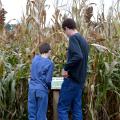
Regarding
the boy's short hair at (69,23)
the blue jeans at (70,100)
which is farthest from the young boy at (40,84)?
the boy's short hair at (69,23)

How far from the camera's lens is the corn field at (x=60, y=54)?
581 cm

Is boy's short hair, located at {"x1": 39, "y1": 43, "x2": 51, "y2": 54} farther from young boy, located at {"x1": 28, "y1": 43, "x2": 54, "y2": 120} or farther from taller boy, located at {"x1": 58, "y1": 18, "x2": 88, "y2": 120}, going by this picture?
taller boy, located at {"x1": 58, "y1": 18, "x2": 88, "y2": 120}

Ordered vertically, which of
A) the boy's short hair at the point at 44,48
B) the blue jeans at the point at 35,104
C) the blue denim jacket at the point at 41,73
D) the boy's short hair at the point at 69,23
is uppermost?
the boy's short hair at the point at 69,23

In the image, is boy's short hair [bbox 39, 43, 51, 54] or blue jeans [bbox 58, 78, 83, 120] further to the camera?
boy's short hair [bbox 39, 43, 51, 54]

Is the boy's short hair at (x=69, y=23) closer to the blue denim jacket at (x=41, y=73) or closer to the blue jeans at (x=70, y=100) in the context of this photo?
the blue denim jacket at (x=41, y=73)

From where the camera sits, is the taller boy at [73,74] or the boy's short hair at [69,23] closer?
the taller boy at [73,74]

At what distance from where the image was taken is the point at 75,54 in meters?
5.19

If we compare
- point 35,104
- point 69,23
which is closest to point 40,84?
point 35,104

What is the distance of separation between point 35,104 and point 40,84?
0.90ft

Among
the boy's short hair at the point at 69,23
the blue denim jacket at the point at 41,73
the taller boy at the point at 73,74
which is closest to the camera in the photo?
the taller boy at the point at 73,74

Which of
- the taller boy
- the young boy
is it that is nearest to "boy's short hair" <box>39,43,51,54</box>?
the young boy

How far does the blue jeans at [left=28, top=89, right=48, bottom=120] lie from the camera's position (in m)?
5.61

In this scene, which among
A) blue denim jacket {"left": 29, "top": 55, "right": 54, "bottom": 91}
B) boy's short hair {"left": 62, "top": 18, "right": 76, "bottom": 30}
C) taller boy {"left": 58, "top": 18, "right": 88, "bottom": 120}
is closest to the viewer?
taller boy {"left": 58, "top": 18, "right": 88, "bottom": 120}

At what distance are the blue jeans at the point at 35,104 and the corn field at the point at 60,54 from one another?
0.91ft
